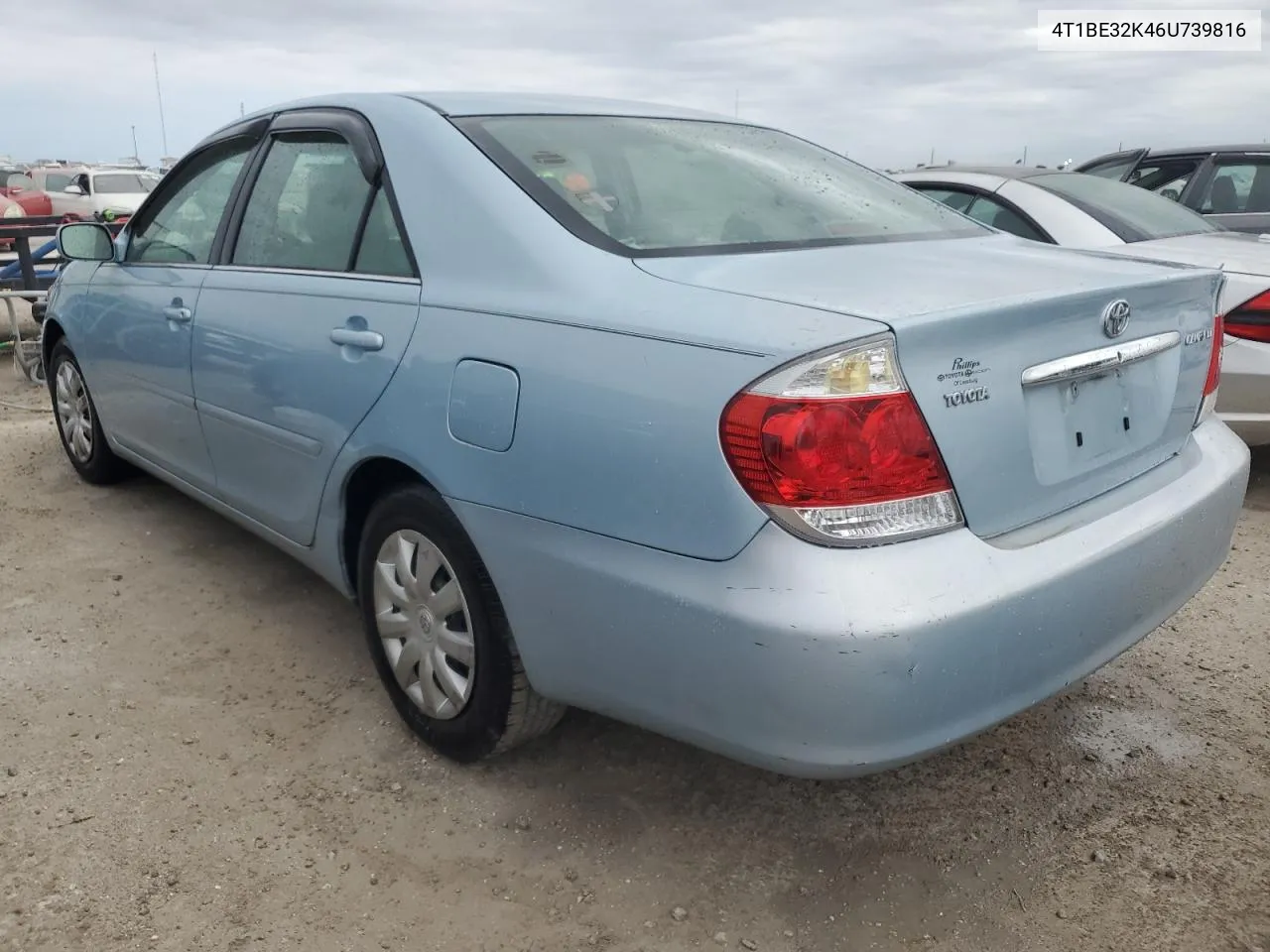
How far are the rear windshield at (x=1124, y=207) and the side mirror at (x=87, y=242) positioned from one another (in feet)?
13.8

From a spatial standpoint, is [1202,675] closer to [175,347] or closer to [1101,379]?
[1101,379]

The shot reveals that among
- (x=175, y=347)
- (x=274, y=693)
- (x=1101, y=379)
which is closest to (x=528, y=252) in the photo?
(x=1101, y=379)

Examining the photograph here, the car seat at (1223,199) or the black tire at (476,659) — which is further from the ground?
the car seat at (1223,199)

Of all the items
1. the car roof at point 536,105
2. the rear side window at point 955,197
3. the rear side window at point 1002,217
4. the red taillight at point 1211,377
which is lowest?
the red taillight at point 1211,377

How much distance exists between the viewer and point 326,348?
8.32 feet

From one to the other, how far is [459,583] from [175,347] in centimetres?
166

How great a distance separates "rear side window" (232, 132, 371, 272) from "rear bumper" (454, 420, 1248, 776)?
999 millimetres

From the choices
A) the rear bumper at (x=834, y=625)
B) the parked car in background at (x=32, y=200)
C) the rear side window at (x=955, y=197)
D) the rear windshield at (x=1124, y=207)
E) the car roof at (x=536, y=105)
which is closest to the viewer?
the rear bumper at (x=834, y=625)

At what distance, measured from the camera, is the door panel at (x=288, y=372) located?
240 centimetres

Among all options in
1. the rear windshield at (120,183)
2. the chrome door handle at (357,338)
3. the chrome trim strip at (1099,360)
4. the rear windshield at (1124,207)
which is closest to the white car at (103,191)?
the rear windshield at (120,183)

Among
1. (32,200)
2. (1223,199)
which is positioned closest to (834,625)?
(1223,199)

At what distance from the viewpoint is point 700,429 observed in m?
1.69

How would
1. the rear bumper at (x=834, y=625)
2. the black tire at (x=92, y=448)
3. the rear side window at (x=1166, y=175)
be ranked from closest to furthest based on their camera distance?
→ the rear bumper at (x=834, y=625) < the black tire at (x=92, y=448) < the rear side window at (x=1166, y=175)

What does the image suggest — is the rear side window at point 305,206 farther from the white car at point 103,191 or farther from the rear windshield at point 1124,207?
the white car at point 103,191
